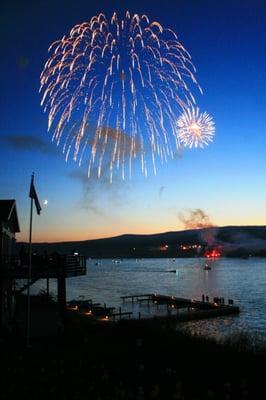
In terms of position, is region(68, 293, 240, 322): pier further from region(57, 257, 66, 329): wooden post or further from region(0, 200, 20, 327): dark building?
region(57, 257, 66, 329): wooden post

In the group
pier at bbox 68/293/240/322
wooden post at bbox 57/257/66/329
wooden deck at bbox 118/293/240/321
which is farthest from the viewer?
wooden deck at bbox 118/293/240/321

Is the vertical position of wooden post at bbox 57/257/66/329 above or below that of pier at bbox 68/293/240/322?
above

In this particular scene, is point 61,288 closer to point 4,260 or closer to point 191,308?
point 4,260

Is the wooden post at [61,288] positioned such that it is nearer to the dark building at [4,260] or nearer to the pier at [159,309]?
the dark building at [4,260]

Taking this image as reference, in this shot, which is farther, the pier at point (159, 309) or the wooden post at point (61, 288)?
the pier at point (159, 309)

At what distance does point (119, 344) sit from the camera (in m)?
20.7

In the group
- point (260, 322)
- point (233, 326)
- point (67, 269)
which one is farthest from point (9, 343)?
point (260, 322)

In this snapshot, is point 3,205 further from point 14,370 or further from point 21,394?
point 21,394

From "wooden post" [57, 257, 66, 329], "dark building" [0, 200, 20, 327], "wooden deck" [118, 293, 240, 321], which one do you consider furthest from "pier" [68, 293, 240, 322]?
"wooden post" [57, 257, 66, 329]

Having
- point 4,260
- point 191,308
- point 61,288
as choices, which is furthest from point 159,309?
point 61,288

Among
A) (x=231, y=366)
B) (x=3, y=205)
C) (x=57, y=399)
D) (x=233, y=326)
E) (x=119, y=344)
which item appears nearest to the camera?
(x=57, y=399)

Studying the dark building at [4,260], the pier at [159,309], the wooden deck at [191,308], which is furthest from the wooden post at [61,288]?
the wooden deck at [191,308]

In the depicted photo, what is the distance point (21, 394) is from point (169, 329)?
11791 mm

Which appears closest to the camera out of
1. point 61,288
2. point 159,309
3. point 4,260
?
point 61,288
